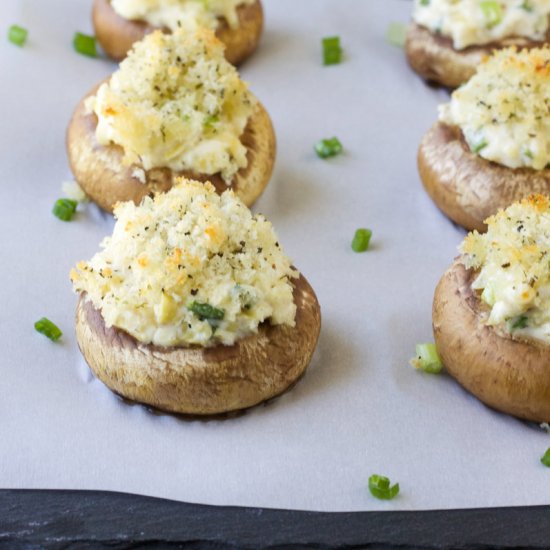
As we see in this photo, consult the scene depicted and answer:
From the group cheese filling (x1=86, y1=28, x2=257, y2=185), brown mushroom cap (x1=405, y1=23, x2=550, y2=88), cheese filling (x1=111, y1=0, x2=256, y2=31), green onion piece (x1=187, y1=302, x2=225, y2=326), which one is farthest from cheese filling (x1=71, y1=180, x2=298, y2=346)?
brown mushroom cap (x1=405, y1=23, x2=550, y2=88)

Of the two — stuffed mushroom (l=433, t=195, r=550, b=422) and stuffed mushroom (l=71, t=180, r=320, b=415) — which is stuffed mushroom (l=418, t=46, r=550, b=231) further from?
stuffed mushroom (l=71, t=180, r=320, b=415)

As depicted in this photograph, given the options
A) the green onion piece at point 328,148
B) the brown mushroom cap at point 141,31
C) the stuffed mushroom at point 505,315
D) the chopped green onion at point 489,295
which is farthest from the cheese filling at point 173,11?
the chopped green onion at point 489,295

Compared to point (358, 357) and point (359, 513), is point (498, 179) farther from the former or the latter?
point (359, 513)

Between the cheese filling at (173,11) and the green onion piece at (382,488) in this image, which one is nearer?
the green onion piece at (382,488)

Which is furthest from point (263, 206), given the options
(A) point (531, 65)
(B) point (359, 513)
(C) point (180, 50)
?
(B) point (359, 513)

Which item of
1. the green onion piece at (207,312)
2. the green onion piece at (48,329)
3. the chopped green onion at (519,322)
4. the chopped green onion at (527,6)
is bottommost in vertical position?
the green onion piece at (48,329)

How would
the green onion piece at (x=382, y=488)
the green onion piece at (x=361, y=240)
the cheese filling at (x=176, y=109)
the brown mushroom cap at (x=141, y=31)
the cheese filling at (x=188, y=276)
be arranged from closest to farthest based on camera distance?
the green onion piece at (x=382, y=488) → the cheese filling at (x=188, y=276) → the cheese filling at (x=176, y=109) → the green onion piece at (x=361, y=240) → the brown mushroom cap at (x=141, y=31)

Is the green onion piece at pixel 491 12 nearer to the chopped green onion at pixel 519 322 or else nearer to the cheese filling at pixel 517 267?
the cheese filling at pixel 517 267

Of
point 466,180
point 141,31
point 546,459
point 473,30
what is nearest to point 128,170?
point 141,31
